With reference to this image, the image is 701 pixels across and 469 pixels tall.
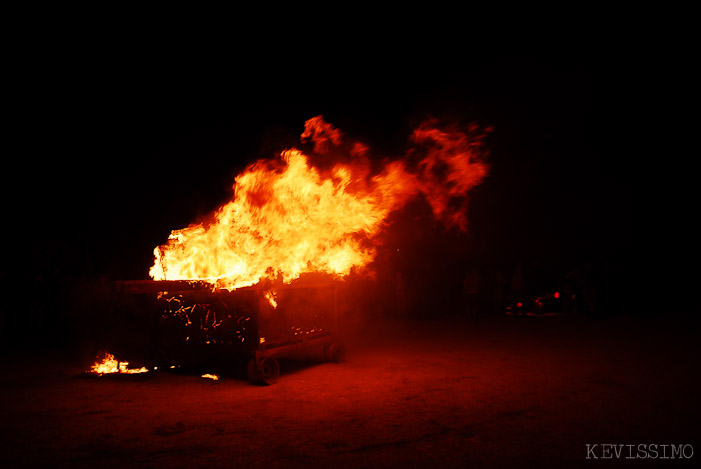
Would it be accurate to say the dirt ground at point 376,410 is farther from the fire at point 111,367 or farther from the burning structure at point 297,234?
the burning structure at point 297,234

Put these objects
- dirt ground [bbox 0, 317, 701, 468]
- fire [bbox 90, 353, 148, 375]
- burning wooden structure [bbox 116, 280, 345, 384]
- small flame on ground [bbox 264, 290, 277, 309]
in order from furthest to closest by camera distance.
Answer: fire [bbox 90, 353, 148, 375] → small flame on ground [bbox 264, 290, 277, 309] → burning wooden structure [bbox 116, 280, 345, 384] → dirt ground [bbox 0, 317, 701, 468]

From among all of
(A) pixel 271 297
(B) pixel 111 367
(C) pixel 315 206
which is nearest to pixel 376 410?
(A) pixel 271 297

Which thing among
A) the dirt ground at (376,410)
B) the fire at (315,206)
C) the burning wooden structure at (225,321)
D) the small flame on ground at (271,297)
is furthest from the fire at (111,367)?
the small flame on ground at (271,297)

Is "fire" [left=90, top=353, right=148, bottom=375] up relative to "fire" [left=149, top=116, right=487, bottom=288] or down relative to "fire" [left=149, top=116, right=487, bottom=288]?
down

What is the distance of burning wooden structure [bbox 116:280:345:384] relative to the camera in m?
8.55

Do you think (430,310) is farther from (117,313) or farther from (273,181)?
(117,313)

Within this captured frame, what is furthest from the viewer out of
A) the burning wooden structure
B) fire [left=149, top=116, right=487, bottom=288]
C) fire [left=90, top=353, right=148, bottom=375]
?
fire [left=149, top=116, right=487, bottom=288]

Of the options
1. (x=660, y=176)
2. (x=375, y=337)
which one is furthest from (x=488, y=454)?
(x=660, y=176)

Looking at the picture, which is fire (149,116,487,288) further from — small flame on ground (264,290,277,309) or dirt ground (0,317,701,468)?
dirt ground (0,317,701,468)

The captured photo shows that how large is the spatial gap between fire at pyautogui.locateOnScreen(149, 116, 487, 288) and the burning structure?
0.02 m

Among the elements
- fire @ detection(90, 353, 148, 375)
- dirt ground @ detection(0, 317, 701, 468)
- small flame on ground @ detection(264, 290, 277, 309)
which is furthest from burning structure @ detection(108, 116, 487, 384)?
dirt ground @ detection(0, 317, 701, 468)

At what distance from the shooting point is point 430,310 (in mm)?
19391

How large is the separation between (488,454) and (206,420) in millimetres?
3565

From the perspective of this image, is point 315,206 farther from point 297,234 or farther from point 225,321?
point 225,321
